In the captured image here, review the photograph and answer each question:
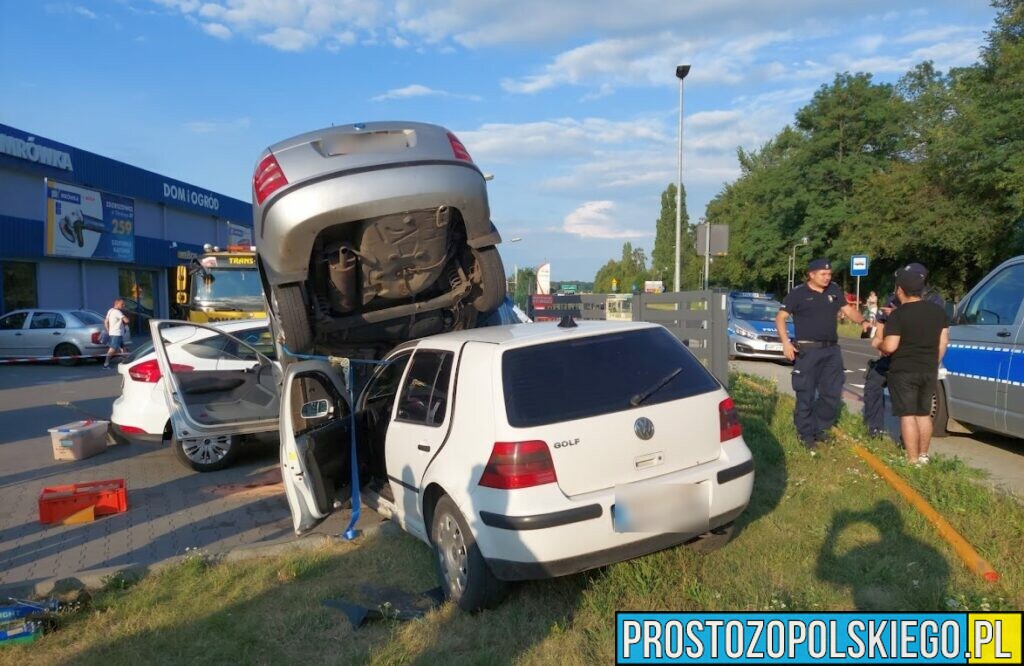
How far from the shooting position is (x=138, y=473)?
24.7 ft

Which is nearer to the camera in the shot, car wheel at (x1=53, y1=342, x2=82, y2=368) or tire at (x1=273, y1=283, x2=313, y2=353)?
tire at (x1=273, y1=283, x2=313, y2=353)

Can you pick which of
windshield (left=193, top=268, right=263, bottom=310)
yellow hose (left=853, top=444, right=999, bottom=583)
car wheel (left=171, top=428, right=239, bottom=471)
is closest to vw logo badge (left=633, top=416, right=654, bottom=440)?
yellow hose (left=853, top=444, right=999, bottom=583)

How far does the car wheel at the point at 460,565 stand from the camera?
3.79 metres

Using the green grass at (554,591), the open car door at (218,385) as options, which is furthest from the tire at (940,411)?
the open car door at (218,385)

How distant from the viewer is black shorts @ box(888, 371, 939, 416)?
19.3 feet

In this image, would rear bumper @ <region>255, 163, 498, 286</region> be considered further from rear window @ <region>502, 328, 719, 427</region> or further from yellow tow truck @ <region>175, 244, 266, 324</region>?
yellow tow truck @ <region>175, 244, 266, 324</region>

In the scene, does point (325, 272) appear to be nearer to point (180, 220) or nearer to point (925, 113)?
point (180, 220)

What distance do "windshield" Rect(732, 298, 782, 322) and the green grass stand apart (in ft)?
42.4

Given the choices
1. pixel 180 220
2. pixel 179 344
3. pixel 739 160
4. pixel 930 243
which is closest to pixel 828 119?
pixel 930 243

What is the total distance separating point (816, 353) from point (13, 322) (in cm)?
2138

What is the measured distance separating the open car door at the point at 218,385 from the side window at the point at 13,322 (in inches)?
618

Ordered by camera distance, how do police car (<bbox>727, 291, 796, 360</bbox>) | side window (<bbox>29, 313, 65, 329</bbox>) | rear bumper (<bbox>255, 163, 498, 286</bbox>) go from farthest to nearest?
1. side window (<bbox>29, 313, 65, 329</bbox>)
2. police car (<bbox>727, 291, 796, 360</bbox>)
3. rear bumper (<bbox>255, 163, 498, 286</bbox>)

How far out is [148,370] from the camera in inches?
300

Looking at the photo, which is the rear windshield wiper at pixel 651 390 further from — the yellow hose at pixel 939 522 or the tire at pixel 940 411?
the tire at pixel 940 411
